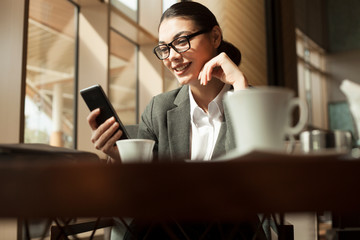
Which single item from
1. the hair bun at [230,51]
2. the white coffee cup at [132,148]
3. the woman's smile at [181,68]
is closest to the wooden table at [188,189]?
the white coffee cup at [132,148]

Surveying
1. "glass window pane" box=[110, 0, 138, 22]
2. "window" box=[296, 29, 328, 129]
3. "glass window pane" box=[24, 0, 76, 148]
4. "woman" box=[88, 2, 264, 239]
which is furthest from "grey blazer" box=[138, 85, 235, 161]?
"window" box=[296, 29, 328, 129]

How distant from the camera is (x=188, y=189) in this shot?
0.34 m

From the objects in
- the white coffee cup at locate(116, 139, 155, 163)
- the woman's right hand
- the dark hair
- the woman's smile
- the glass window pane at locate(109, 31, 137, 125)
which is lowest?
the white coffee cup at locate(116, 139, 155, 163)

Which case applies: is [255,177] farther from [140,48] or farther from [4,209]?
[140,48]

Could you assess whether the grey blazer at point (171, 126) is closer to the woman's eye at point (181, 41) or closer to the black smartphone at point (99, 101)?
the woman's eye at point (181, 41)

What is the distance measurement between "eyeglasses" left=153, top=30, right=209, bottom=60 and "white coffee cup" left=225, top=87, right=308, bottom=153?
1025mm

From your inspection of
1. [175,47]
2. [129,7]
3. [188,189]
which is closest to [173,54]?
[175,47]

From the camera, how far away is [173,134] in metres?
1.52

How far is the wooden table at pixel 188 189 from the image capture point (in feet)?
1.09

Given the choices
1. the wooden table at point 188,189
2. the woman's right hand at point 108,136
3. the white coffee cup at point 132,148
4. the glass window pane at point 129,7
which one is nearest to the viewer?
the wooden table at point 188,189

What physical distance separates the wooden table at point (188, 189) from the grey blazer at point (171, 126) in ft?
3.43

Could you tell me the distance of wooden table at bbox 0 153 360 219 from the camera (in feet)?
1.09

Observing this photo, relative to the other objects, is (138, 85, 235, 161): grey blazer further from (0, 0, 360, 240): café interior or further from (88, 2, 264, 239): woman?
(0, 0, 360, 240): café interior

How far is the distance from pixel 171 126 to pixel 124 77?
3937 millimetres
